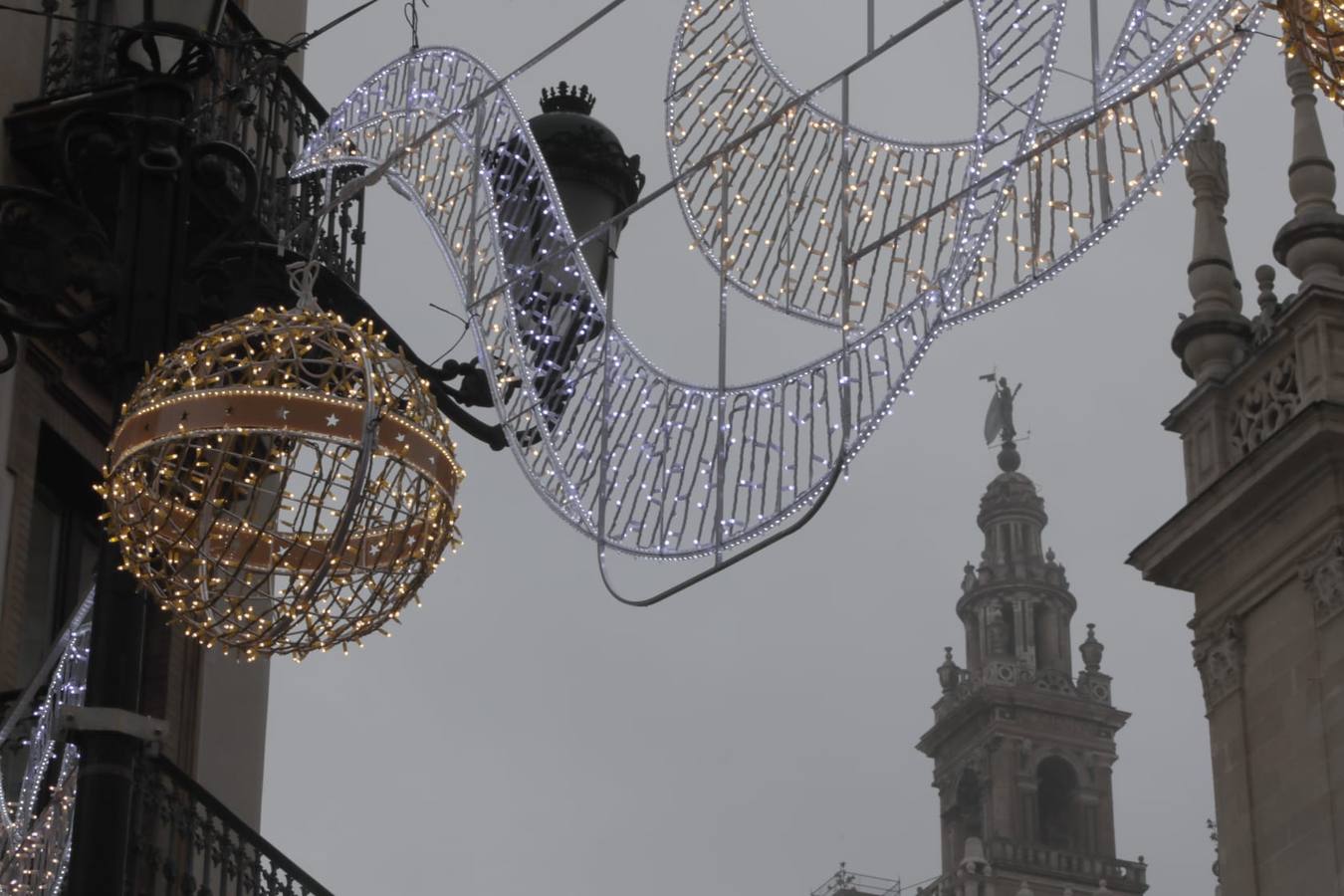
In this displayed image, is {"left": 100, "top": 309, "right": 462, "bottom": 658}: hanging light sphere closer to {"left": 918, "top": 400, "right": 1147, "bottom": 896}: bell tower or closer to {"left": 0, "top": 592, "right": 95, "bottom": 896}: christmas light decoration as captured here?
{"left": 0, "top": 592, "right": 95, "bottom": 896}: christmas light decoration

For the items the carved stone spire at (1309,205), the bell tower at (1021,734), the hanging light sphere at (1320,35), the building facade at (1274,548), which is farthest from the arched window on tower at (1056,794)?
the hanging light sphere at (1320,35)

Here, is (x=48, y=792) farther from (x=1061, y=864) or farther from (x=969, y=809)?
(x=969, y=809)

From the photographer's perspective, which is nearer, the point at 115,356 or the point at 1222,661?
the point at 115,356

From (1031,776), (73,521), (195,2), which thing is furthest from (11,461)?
(1031,776)

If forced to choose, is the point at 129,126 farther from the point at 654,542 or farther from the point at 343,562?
the point at 654,542

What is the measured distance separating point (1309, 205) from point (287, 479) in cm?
1186

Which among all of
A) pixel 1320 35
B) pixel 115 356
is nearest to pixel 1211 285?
pixel 115 356

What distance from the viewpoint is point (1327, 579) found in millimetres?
17094

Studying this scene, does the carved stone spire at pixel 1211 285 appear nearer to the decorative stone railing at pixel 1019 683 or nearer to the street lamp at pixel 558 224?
the street lamp at pixel 558 224

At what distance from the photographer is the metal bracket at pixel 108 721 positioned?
7.22 metres

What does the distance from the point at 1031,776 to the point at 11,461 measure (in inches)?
2771

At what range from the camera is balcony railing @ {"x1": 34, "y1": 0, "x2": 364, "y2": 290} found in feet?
37.6

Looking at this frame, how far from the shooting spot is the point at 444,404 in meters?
9.34

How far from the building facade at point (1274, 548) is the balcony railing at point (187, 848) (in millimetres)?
7625
